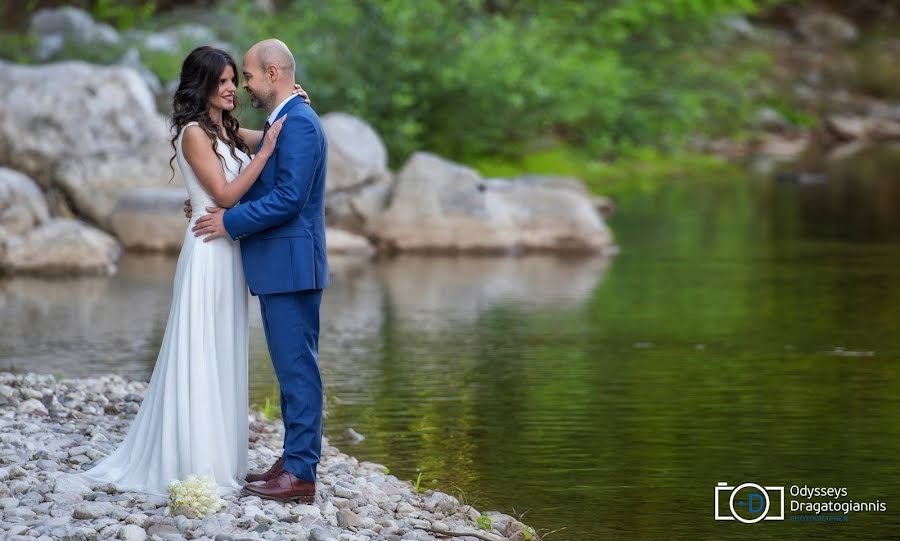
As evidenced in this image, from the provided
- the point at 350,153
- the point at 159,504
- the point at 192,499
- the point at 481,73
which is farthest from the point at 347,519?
the point at 481,73

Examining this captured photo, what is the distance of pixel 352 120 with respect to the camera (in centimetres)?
2188

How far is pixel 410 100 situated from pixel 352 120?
329 cm

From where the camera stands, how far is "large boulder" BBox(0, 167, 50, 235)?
61.3ft

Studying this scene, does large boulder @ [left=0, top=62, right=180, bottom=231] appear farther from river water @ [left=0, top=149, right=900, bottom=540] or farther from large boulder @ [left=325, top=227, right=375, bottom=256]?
large boulder @ [left=325, top=227, right=375, bottom=256]

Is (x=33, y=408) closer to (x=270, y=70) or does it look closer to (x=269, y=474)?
(x=269, y=474)

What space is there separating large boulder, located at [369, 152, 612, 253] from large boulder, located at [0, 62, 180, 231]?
10.0ft

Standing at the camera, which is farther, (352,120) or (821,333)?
(352,120)

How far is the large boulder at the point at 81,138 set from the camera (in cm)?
2042

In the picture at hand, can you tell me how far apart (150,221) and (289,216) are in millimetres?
13604

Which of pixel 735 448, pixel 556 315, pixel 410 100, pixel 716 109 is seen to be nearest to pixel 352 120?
pixel 410 100

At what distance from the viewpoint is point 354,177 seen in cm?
2108

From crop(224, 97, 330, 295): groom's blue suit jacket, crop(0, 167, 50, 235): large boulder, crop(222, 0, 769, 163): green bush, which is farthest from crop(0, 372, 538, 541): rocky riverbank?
crop(222, 0, 769, 163): green bush

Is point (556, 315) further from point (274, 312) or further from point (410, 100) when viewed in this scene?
point (410, 100)

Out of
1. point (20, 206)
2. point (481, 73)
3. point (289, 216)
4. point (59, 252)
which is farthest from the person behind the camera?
point (481, 73)
